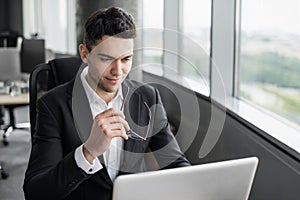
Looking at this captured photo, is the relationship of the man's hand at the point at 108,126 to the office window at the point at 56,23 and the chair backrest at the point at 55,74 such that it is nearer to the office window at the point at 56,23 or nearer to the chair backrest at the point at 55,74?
the chair backrest at the point at 55,74

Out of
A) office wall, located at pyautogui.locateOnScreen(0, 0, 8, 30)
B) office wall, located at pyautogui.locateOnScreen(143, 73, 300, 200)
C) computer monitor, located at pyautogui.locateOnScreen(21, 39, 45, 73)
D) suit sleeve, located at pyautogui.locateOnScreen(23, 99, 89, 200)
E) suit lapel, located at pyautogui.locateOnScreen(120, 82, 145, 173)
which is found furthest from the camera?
office wall, located at pyautogui.locateOnScreen(0, 0, 8, 30)

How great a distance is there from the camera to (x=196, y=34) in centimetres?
340

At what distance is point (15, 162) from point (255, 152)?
2569 millimetres

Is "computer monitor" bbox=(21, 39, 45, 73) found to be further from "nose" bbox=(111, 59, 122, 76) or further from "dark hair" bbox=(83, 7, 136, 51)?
"nose" bbox=(111, 59, 122, 76)

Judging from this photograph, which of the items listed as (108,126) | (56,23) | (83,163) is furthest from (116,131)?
(56,23)

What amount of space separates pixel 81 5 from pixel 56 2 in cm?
356

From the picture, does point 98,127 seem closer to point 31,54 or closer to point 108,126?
point 108,126

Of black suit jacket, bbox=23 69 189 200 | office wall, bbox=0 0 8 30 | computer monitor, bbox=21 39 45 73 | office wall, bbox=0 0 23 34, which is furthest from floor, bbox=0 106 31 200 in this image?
office wall, bbox=0 0 8 30

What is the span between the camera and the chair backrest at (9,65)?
4461 mm

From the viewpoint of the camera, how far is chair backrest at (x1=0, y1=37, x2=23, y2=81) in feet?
14.6

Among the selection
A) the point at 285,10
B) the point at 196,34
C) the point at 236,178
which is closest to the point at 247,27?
the point at 285,10

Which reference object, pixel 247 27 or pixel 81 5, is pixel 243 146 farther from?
pixel 81 5

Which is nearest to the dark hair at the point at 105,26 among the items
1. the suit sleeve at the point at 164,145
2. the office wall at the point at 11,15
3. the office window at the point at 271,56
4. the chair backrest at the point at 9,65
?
the suit sleeve at the point at 164,145

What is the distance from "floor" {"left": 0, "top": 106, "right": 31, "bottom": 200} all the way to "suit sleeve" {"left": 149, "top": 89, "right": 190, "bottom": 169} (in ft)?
5.99
